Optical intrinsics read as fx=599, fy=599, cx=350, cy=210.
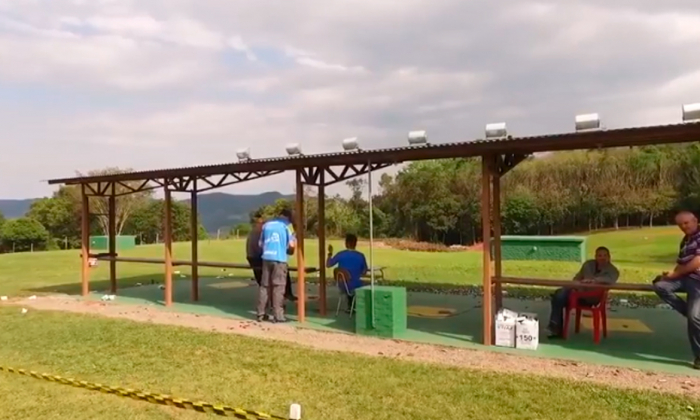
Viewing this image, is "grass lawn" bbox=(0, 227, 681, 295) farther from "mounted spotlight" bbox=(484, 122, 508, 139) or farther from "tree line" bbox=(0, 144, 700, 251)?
"mounted spotlight" bbox=(484, 122, 508, 139)

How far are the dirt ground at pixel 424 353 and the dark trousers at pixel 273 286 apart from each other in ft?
0.85

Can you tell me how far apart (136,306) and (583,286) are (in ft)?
23.9

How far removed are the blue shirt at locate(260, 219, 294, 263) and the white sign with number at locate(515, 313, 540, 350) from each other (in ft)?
11.0

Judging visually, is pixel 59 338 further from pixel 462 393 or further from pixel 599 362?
pixel 599 362

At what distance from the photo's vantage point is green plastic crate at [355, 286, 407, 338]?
23.8 feet

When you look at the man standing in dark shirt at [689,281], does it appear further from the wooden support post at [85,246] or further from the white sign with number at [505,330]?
the wooden support post at [85,246]

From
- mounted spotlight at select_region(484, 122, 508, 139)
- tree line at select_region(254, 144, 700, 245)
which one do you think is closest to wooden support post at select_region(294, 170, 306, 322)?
mounted spotlight at select_region(484, 122, 508, 139)

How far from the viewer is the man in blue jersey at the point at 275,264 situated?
27.2 feet

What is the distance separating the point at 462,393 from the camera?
4902mm

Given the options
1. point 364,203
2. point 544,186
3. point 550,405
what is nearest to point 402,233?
point 364,203

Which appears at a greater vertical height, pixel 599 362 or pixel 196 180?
pixel 196 180

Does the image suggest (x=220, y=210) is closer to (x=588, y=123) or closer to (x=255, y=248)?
(x=255, y=248)

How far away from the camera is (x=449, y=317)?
28.2ft

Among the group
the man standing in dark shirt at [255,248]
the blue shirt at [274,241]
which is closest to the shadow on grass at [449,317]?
the man standing in dark shirt at [255,248]
